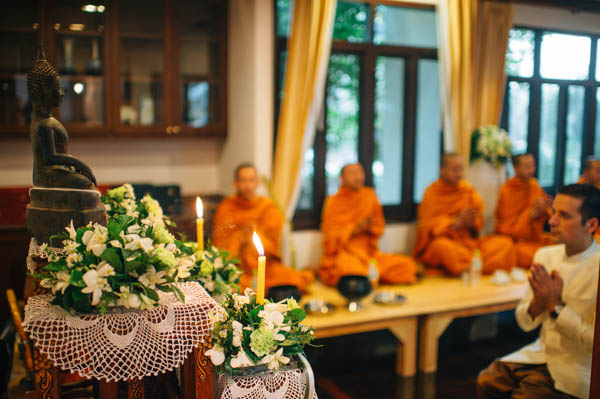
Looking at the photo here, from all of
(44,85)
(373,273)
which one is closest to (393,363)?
(373,273)

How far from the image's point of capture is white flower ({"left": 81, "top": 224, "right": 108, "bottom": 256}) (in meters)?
1.40

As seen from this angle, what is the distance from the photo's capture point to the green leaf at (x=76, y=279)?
1.35 meters

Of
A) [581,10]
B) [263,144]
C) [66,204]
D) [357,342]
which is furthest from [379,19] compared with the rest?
[66,204]

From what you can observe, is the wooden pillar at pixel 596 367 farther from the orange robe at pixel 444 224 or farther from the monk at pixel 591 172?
the orange robe at pixel 444 224

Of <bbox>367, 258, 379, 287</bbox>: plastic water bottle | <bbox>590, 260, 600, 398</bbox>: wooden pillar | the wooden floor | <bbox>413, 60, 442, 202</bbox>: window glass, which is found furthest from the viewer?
<bbox>413, 60, 442, 202</bbox>: window glass

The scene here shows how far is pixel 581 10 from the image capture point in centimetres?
314

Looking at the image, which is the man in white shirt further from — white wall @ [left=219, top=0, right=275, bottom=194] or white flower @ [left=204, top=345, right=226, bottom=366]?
white wall @ [left=219, top=0, right=275, bottom=194]

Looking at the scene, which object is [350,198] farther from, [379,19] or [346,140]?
[379,19]

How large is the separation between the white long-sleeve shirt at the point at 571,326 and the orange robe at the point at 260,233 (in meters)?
2.03

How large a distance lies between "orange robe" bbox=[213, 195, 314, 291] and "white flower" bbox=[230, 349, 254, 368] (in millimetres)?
2823

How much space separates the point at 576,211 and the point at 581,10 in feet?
4.16

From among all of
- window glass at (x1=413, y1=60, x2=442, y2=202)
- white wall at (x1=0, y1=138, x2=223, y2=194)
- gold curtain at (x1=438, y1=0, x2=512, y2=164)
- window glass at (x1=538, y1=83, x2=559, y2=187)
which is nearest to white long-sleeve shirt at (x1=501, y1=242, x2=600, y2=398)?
window glass at (x1=538, y1=83, x2=559, y2=187)

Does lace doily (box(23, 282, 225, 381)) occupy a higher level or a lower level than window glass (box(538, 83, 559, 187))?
lower

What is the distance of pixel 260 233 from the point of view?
4512mm
